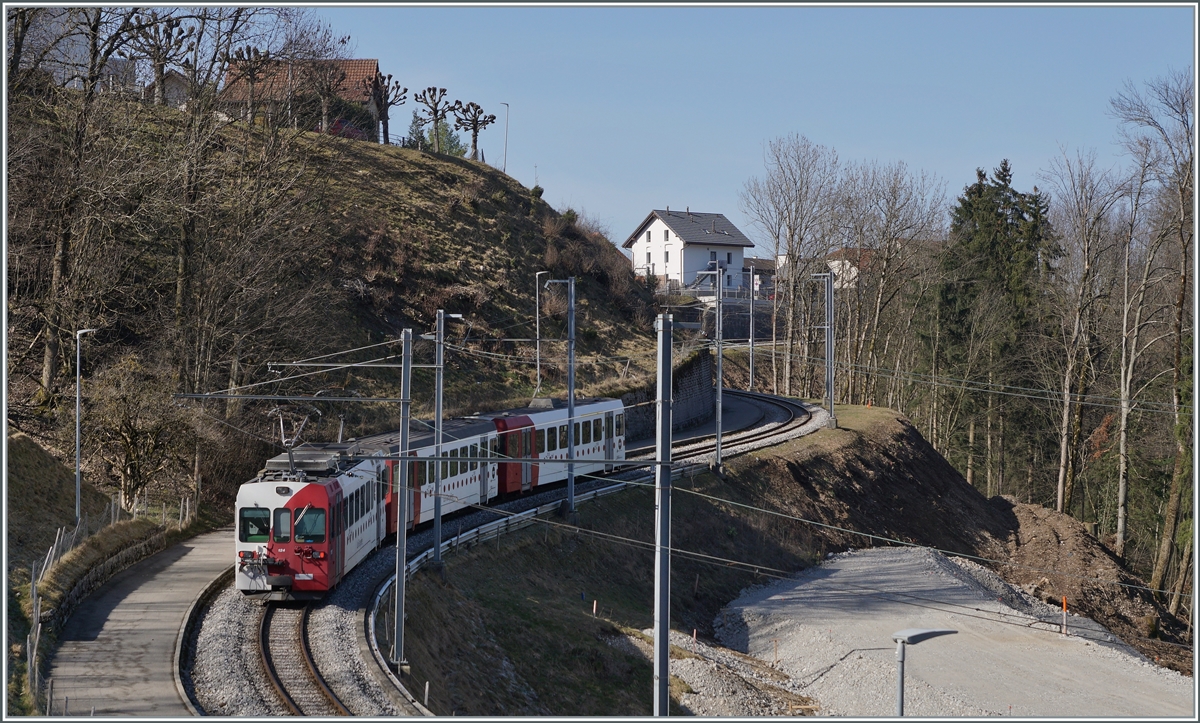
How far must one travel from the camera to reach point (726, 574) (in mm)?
32719

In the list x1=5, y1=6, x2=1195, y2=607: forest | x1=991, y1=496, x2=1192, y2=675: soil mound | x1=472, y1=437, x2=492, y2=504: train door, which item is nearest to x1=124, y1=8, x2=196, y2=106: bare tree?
x1=5, y1=6, x2=1195, y2=607: forest

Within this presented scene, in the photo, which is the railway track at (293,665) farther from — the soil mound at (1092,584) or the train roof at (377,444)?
the soil mound at (1092,584)

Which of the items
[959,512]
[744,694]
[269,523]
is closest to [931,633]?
[744,694]

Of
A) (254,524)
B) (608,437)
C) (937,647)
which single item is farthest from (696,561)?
(254,524)

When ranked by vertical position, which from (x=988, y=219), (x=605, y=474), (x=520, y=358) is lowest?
(x=605, y=474)

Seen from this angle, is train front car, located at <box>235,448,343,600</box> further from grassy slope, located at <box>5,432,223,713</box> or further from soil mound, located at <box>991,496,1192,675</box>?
soil mound, located at <box>991,496,1192,675</box>

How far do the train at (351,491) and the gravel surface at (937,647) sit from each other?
24.8 ft

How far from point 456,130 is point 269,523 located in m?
73.3

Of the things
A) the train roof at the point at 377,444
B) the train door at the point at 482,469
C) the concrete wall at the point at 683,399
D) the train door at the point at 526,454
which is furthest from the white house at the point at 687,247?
the train door at the point at 482,469

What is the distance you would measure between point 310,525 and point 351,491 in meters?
1.85

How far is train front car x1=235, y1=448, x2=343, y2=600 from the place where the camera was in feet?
64.1

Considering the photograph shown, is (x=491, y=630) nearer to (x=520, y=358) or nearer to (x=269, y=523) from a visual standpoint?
(x=269, y=523)

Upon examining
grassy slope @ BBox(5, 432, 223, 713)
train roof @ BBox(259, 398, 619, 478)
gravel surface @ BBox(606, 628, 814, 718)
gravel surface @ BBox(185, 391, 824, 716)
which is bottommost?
gravel surface @ BBox(606, 628, 814, 718)

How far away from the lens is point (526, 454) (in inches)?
1241
